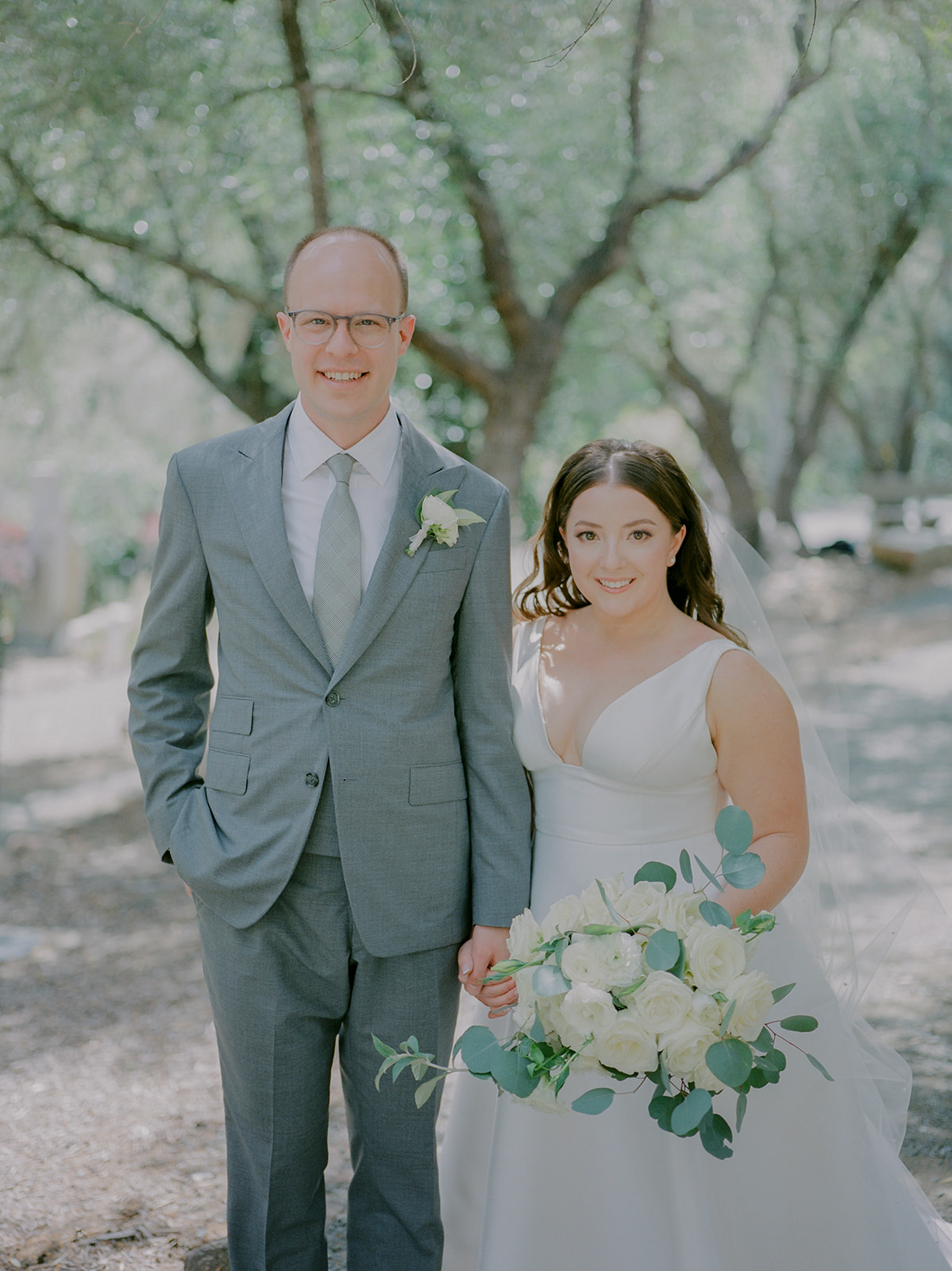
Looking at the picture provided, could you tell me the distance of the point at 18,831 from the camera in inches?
287

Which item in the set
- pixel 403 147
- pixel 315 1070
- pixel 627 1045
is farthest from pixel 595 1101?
pixel 403 147

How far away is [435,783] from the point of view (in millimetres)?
2367

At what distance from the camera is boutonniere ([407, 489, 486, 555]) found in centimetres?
233

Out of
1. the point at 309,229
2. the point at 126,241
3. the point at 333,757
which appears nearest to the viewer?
the point at 333,757

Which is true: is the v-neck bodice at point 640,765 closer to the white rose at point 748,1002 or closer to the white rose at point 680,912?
the white rose at point 680,912

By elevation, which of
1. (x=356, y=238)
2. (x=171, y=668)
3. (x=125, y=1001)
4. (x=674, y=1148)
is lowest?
(x=125, y=1001)

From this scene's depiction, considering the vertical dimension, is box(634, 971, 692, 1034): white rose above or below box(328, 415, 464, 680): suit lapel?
below

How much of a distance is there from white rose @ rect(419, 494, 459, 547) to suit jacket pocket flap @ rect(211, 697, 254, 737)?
0.49m

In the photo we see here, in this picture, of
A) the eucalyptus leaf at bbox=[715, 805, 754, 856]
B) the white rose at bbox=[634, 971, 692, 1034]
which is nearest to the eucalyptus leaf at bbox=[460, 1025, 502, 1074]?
the white rose at bbox=[634, 971, 692, 1034]

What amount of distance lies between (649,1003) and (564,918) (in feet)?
0.68

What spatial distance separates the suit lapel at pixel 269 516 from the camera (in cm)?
228

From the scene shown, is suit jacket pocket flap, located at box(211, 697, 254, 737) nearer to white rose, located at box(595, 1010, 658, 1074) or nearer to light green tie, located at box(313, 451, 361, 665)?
light green tie, located at box(313, 451, 361, 665)

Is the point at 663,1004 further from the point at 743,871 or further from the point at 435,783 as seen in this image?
the point at 435,783

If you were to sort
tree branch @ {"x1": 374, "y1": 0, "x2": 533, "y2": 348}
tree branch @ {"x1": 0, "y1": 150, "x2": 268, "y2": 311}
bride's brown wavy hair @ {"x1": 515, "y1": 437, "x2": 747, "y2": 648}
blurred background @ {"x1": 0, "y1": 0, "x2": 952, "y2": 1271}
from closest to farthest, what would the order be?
bride's brown wavy hair @ {"x1": 515, "y1": 437, "x2": 747, "y2": 648} < blurred background @ {"x1": 0, "y1": 0, "x2": 952, "y2": 1271} < tree branch @ {"x1": 374, "y1": 0, "x2": 533, "y2": 348} < tree branch @ {"x1": 0, "y1": 150, "x2": 268, "y2": 311}
